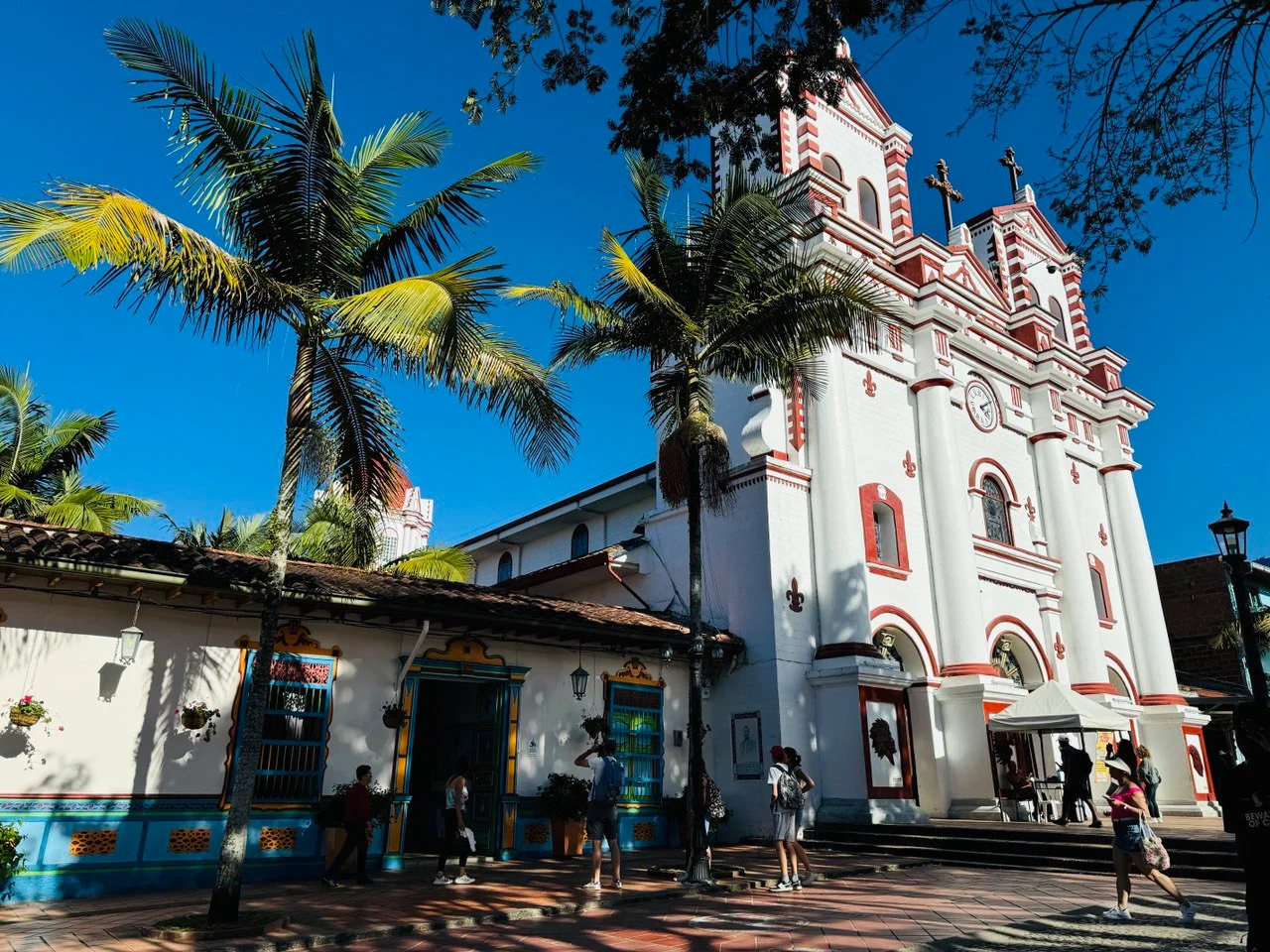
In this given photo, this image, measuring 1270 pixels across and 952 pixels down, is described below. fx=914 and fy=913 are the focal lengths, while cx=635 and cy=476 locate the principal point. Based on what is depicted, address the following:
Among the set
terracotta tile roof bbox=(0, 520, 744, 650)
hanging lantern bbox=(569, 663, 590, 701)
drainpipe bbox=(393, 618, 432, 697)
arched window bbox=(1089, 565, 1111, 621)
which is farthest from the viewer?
arched window bbox=(1089, 565, 1111, 621)

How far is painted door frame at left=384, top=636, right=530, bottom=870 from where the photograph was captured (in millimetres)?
12953

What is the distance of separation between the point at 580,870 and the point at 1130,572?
65.6 feet

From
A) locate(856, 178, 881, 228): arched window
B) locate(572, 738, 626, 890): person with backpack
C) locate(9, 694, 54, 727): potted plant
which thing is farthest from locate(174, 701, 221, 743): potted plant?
locate(856, 178, 881, 228): arched window

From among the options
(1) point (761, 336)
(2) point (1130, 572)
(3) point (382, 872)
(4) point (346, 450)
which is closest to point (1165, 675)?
(2) point (1130, 572)

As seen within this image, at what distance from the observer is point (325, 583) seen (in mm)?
12625

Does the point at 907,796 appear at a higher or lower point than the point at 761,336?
lower

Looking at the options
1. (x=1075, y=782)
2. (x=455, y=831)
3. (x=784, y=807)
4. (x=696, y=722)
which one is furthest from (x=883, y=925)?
(x=1075, y=782)

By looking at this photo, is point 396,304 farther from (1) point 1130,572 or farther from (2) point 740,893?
(1) point 1130,572

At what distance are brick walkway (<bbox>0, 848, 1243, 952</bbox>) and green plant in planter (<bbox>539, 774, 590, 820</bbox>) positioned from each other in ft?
7.36

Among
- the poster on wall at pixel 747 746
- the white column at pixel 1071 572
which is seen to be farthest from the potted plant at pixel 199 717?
the white column at pixel 1071 572

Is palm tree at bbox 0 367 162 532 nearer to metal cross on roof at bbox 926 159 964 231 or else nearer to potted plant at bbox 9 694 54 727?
potted plant at bbox 9 694 54 727

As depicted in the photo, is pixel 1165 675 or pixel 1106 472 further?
pixel 1106 472

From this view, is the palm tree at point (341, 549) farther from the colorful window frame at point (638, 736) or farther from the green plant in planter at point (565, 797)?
the green plant in planter at point (565, 797)

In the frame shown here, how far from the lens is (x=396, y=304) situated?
28.5 feet
